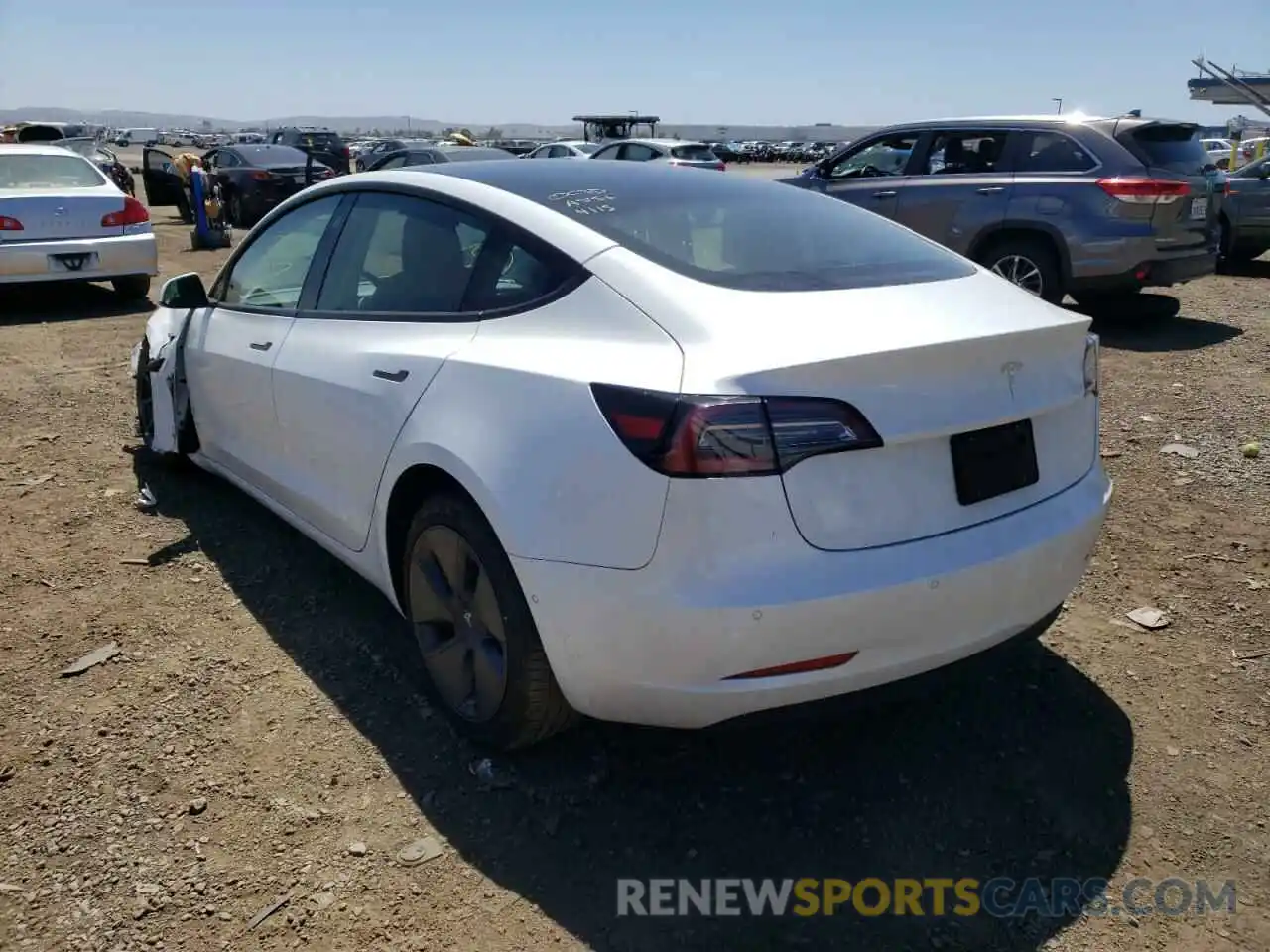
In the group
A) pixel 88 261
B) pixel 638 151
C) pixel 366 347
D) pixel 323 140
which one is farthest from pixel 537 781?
pixel 323 140

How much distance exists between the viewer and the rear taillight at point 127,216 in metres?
9.77

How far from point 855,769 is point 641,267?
4.91 ft

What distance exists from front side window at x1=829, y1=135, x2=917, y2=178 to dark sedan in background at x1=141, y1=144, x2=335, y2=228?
33.6 feet

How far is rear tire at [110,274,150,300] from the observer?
10312 millimetres

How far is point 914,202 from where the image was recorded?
8961 millimetres

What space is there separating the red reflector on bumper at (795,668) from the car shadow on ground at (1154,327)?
6.22 m

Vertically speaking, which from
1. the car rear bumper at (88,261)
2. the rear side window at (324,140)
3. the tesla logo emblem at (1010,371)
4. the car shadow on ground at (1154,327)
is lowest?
the car shadow on ground at (1154,327)

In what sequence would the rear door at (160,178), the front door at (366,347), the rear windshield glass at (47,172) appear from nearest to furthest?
1. the front door at (366,347)
2. the rear windshield glass at (47,172)
3. the rear door at (160,178)

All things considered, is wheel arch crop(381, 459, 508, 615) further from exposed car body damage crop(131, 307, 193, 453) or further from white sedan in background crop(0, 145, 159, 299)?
white sedan in background crop(0, 145, 159, 299)

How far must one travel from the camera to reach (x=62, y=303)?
411 inches

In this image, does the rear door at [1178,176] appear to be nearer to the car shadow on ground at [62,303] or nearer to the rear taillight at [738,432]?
the rear taillight at [738,432]

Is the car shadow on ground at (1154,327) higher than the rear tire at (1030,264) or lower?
lower

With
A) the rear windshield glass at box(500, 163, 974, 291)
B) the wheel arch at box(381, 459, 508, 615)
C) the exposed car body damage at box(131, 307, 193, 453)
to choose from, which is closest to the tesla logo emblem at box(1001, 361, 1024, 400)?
the rear windshield glass at box(500, 163, 974, 291)

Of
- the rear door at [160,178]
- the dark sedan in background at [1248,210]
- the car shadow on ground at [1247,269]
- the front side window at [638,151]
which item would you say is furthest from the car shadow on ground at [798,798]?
the rear door at [160,178]
